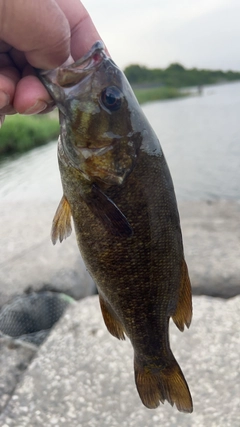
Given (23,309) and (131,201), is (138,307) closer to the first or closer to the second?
(131,201)

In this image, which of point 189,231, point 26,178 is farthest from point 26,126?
point 189,231

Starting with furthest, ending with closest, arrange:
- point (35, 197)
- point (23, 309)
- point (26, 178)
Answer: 1. point (26, 178)
2. point (35, 197)
3. point (23, 309)

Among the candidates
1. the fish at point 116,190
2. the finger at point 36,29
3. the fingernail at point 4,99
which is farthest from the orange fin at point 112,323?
the finger at point 36,29

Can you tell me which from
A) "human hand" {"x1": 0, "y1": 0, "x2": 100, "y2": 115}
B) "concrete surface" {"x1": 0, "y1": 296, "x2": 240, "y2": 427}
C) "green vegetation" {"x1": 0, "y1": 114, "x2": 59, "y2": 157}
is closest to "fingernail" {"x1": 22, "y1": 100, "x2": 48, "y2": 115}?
"human hand" {"x1": 0, "y1": 0, "x2": 100, "y2": 115}

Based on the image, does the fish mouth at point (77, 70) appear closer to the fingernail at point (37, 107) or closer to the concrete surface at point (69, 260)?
the fingernail at point (37, 107)

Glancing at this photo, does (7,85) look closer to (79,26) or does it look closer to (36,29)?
(36,29)

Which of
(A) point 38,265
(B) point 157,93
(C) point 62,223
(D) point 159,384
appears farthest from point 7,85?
(B) point 157,93
